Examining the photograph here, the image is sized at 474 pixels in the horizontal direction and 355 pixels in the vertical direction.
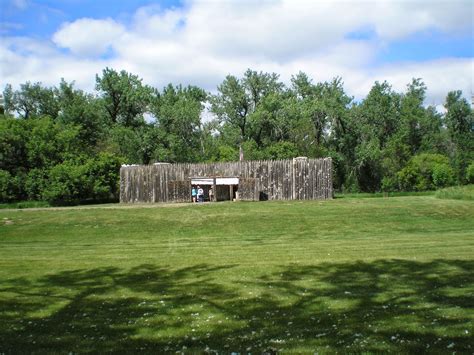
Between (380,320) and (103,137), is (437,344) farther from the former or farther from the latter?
(103,137)

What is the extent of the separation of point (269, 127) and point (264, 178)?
26.2m

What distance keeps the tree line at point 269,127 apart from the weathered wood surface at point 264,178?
13.7 meters

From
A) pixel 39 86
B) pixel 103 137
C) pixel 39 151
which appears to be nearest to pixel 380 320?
pixel 39 151

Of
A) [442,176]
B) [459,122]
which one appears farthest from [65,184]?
[459,122]

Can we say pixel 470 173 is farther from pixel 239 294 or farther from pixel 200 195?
pixel 239 294

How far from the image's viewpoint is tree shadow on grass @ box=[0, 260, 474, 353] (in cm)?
592

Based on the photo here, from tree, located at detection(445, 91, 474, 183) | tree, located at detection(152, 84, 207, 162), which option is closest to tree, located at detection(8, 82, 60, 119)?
tree, located at detection(152, 84, 207, 162)

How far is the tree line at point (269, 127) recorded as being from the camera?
54.8 m

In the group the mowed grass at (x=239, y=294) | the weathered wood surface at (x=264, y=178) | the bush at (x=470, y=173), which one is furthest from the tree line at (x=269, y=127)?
the mowed grass at (x=239, y=294)

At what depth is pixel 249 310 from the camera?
301 inches

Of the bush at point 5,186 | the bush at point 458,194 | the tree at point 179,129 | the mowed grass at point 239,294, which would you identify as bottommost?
the mowed grass at point 239,294

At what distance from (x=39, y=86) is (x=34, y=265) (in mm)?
52910

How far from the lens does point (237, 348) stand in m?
5.67

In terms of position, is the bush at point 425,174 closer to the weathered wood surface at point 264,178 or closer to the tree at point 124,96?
the weathered wood surface at point 264,178
